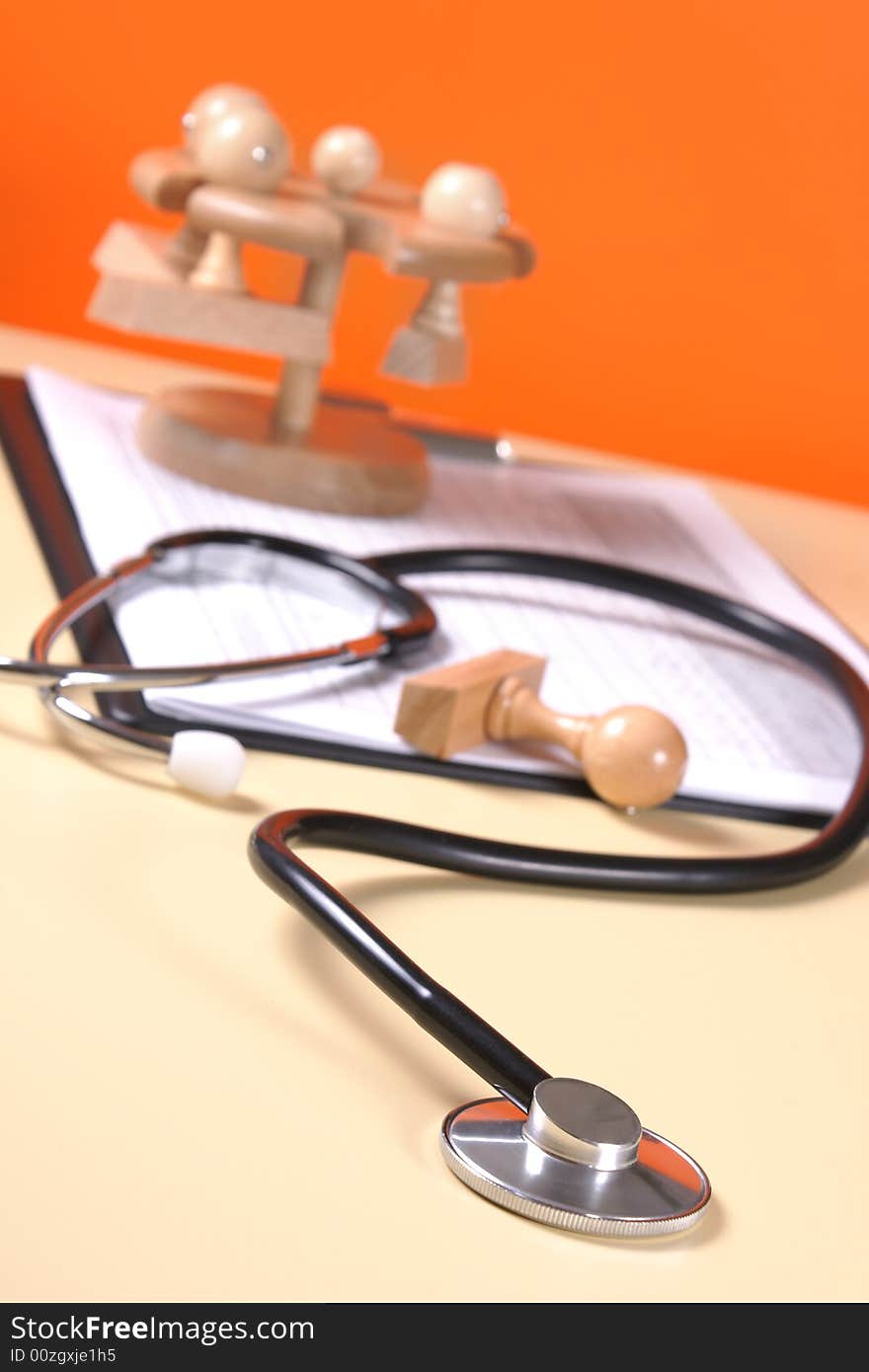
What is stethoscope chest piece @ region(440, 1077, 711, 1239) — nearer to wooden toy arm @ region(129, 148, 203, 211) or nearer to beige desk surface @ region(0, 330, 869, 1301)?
beige desk surface @ region(0, 330, 869, 1301)

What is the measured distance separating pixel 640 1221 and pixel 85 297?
1460mm

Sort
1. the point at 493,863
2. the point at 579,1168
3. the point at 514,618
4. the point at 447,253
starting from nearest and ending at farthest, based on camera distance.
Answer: the point at 579,1168 < the point at 493,863 < the point at 514,618 < the point at 447,253

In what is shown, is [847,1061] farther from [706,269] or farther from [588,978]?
[706,269]

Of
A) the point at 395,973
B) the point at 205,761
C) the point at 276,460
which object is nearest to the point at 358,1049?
the point at 395,973

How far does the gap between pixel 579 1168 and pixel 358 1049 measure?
0.07 metres

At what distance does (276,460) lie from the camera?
940 millimetres

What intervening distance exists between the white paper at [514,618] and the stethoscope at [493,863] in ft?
0.06

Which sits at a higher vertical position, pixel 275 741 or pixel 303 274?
pixel 303 274

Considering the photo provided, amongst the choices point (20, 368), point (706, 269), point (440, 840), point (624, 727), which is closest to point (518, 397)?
point (706, 269)

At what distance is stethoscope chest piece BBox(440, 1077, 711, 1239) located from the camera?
365 millimetres

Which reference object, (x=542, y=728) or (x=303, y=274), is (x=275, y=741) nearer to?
(x=542, y=728)

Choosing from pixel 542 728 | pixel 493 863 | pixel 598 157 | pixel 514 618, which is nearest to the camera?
pixel 493 863

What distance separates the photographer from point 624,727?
1.98ft

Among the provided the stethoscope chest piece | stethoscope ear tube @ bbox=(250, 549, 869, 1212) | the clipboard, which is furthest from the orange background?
the stethoscope chest piece
